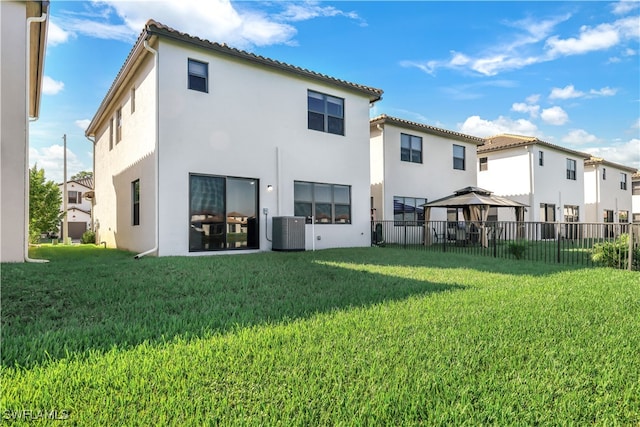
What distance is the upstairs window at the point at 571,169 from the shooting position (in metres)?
23.7

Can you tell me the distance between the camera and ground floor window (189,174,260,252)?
9.76 m

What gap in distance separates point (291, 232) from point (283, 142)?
2.97m

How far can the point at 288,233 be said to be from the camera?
10609 millimetres

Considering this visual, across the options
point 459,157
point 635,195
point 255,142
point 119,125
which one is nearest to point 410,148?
point 459,157

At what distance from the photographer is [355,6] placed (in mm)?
9398

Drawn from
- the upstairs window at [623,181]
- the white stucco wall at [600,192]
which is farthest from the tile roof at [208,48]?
the upstairs window at [623,181]

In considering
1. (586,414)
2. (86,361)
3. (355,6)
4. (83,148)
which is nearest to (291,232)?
(355,6)

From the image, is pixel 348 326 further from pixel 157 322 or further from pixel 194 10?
pixel 194 10

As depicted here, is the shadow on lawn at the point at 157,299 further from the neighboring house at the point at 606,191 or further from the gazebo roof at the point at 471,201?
the neighboring house at the point at 606,191

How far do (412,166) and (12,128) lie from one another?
14.3 meters

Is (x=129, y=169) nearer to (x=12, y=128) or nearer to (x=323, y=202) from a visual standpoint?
(x=12, y=128)

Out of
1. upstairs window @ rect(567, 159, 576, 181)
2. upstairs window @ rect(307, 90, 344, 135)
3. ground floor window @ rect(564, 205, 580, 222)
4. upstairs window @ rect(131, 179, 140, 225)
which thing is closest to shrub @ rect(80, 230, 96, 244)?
upstairs window @ rect(131, 179, 140, 225)

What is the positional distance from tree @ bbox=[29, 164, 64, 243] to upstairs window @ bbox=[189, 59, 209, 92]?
375 inches

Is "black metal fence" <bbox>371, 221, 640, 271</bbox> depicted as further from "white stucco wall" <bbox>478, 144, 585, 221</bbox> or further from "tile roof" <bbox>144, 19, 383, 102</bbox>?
"white stucco wall" <bbox>478, 144, 585, 221</bbox>
